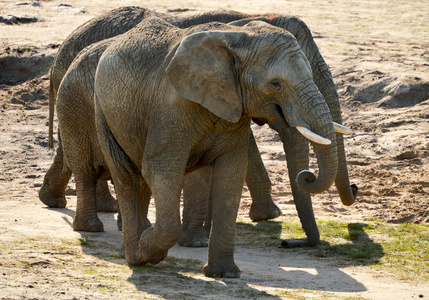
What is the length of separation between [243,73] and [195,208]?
2.27 m

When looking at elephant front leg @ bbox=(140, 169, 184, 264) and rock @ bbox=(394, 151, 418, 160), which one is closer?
elephant front leg @ bbox=(140, 169, 184, 264)

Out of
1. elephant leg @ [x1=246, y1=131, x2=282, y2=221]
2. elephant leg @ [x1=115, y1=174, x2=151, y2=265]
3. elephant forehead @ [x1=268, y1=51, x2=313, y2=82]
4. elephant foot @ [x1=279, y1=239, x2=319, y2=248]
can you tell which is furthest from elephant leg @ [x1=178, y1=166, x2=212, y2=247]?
elephant forehead @ [x1=268, y1=51, x2=313, y2=82]

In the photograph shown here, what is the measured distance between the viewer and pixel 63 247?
22.7 feet

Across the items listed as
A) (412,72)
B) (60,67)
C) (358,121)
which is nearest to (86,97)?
(60,67)

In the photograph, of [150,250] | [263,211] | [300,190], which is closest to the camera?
[150,250]

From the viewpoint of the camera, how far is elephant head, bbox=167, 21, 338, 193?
5.61 m

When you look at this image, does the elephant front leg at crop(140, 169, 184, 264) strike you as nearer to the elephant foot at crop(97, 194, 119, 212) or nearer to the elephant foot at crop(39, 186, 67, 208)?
the elephant foot at crop(97, 194, 119, 212)

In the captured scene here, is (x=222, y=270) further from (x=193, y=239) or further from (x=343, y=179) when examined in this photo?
(x=343, y=179)

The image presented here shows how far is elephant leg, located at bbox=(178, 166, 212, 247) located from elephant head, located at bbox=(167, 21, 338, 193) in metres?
1.98

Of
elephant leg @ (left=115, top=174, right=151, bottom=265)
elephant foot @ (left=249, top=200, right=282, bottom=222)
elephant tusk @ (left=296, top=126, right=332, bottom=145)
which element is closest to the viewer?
elephant tusk @ (left=296, top=126, right=332, bottom=145)

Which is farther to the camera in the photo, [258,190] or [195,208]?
[258,190]

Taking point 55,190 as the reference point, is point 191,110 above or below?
above

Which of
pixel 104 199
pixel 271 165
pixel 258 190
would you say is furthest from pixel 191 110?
pixel 271 165

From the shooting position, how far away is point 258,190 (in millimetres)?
8852
